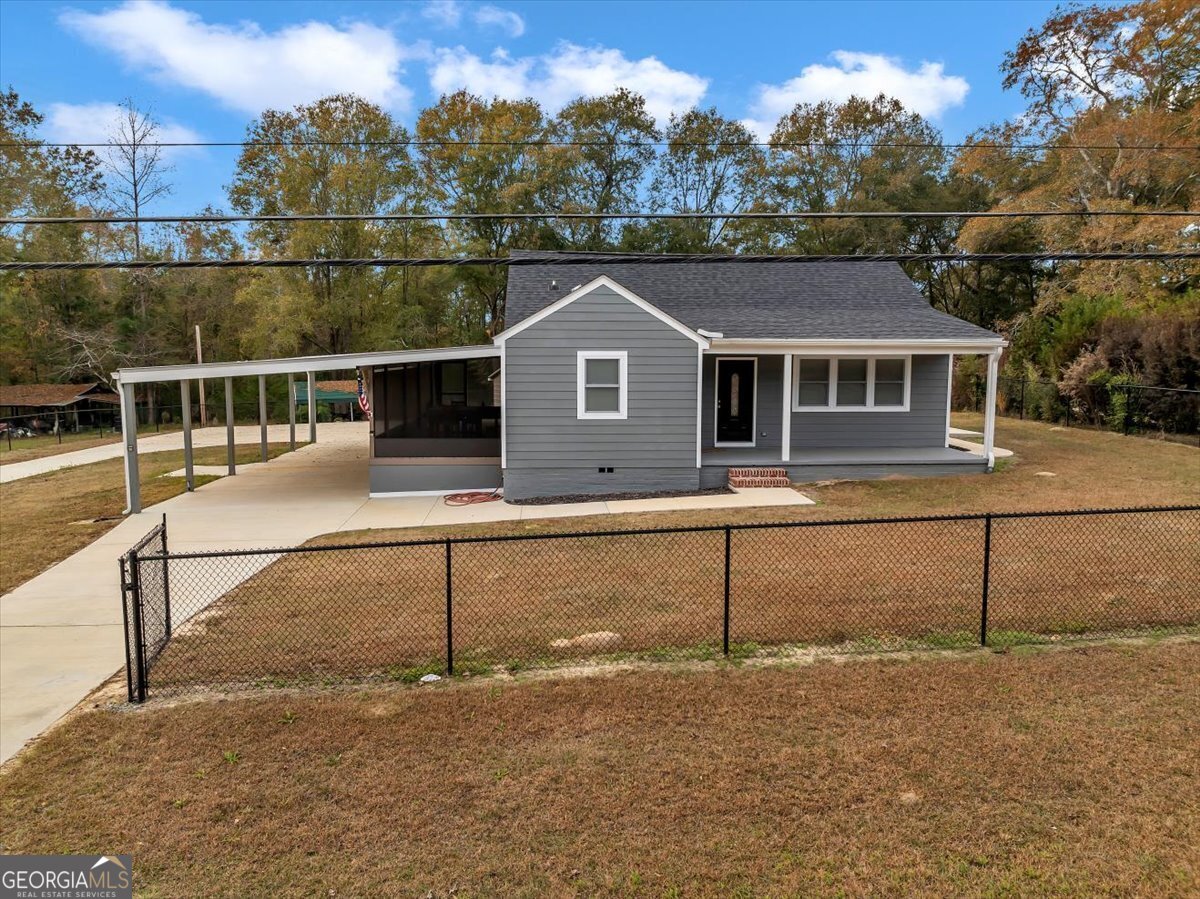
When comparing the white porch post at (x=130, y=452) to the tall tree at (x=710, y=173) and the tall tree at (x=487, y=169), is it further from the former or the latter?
the tall tree at (x=710, y=173)

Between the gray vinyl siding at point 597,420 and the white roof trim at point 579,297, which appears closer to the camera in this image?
the white roof trim at point 579,297

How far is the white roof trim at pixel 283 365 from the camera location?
39.1ft

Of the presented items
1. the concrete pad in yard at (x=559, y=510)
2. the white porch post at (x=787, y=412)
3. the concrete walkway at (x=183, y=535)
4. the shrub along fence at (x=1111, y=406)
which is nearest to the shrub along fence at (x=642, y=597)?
the concrete walkway at (x=183, y=535)

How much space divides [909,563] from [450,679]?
5.46 m

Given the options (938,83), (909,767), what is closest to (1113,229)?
(938,83)

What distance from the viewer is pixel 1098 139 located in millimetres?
23359

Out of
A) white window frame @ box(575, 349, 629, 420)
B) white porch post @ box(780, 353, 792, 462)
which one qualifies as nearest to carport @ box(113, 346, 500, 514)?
white window frame @ box(575, 349, 629, 420)

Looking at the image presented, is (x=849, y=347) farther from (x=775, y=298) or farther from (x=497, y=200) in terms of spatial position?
(x=497, y=200)

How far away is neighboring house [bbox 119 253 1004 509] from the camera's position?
42.4 ft

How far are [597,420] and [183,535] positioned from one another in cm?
685

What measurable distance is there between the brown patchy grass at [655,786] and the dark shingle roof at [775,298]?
9527 mm

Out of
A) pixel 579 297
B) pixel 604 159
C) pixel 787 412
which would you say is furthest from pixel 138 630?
pixel 604 159

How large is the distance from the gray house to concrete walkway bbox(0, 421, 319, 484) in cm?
1037

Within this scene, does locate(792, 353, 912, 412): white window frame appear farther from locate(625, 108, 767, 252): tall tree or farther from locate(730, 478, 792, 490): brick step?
locate(625, 108, 767, 252): tall tree
